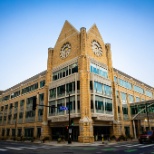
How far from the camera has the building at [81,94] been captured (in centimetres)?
3069

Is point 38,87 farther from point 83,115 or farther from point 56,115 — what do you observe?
point 83,115

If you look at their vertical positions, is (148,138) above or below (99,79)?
below

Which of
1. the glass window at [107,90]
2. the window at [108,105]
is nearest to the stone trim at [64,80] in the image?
the glass window at [107,90]

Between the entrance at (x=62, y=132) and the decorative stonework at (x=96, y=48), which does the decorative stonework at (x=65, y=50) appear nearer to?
the decorative stonework at (x=96, y=48)

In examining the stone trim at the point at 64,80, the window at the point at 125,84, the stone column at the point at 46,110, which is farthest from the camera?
the window at the point at 125,84

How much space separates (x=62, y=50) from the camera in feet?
132

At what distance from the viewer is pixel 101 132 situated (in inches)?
1337

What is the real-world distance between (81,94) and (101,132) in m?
9.98

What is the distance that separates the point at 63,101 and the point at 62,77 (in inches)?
231

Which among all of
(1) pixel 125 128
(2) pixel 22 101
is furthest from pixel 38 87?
(1) pixel 125 128

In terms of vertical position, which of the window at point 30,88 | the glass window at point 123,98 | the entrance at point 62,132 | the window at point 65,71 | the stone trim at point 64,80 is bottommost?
the entrance at point 62,132

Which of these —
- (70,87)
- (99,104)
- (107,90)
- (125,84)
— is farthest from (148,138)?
(125,84)

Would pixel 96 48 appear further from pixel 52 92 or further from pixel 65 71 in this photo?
pixel 52 92

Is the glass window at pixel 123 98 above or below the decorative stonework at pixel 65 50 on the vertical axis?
below
